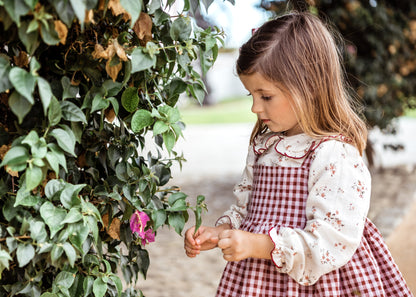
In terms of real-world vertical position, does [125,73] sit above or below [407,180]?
above

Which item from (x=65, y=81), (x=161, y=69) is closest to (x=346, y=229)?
(x=161, y=69)

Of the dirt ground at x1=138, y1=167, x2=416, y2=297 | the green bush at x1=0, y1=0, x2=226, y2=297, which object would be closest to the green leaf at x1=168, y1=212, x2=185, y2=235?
the green bush at x1=0, y1=0, x2=226, y2=297

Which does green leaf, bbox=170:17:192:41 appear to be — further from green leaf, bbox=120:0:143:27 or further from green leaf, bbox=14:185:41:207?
green leaf, bbox=14:185:41:207

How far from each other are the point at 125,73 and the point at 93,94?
10 centimetres

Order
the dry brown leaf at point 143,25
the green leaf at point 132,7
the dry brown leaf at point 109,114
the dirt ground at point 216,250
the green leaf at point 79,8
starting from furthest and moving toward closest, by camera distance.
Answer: the dirt ground at point 216,250
the dry brown leaf at point 109,114
the dry brown leaf at point 143,25
the green leaf at point 132,7
the green leaf at point 79,8

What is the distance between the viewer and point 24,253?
1227mm

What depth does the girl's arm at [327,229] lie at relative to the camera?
1502mm

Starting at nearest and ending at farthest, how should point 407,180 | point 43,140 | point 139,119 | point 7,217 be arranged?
point 43,140, point 7,217, point 139,119, point 407,180

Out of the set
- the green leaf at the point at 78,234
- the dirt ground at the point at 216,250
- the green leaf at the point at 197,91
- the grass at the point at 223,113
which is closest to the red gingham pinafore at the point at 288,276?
the green leaf at the point at 197,91

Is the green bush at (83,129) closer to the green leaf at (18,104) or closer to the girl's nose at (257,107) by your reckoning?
the green leaf at (18,104)

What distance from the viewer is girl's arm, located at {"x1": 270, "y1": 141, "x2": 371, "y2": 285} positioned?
4.93ft

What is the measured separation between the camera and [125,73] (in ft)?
4.33

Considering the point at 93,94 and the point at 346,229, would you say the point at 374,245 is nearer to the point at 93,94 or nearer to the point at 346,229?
the point at 346,229

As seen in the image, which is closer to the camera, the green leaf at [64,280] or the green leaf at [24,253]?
the green leaf at [24,253]
